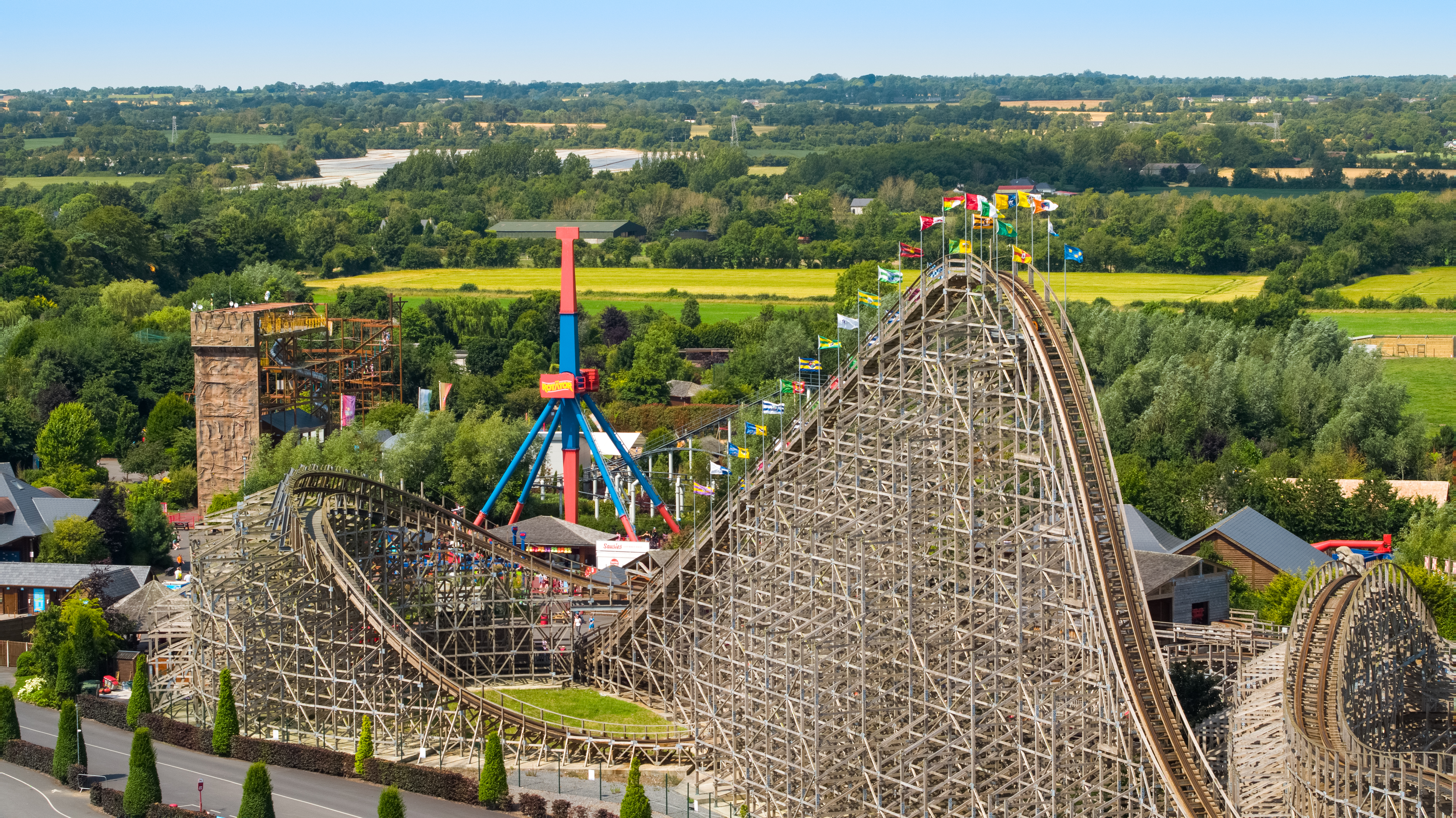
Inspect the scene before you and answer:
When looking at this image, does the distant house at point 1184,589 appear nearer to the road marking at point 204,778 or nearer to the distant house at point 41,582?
the road marking at point 204,778

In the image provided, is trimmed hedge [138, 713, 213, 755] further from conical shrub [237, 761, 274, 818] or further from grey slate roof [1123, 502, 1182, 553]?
grey slate roof [1123, 502, 1182, 553]

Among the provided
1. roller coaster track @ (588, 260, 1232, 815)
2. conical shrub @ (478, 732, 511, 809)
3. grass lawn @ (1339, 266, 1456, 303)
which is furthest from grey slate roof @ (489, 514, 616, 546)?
grass lawn @ (1339, 266, 1456, 303)

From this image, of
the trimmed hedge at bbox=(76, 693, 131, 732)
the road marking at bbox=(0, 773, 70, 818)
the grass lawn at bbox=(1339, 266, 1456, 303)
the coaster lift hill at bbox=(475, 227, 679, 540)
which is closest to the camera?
the road marking at bbox=(0, 773, 70, 818)

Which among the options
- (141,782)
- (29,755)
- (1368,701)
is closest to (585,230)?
(29,755)

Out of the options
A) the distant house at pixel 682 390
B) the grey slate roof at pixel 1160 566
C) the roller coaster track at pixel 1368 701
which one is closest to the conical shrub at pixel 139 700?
the grey slate roof at pixel 1160 566

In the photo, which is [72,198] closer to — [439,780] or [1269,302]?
[1269,302]

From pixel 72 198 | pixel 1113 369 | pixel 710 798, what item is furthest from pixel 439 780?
pixel 72 198

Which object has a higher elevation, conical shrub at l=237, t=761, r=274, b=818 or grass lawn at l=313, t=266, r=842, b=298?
grass lawn at l=313, t=266, r=842, b=298
